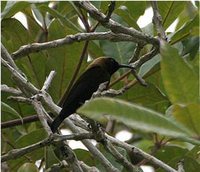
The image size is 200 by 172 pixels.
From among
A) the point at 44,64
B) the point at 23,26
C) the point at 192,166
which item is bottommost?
the point at 192,166

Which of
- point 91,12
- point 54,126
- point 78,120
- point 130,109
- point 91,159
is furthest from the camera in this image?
point 91,159

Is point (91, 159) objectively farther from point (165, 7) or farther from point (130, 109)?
point (130, 109)

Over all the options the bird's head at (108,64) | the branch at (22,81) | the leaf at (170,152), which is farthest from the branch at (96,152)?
the leaf at (170,152)

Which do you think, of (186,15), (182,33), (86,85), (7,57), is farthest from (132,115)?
(186,15)

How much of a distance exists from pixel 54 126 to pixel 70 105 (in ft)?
0.30

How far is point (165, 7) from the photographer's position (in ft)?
7.97

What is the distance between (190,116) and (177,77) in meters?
0.09

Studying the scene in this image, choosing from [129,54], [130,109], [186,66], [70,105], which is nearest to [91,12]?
[70,105]

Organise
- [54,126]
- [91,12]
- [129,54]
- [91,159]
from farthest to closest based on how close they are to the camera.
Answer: [129,54]
[91,159]
[54,126]
[91,12]

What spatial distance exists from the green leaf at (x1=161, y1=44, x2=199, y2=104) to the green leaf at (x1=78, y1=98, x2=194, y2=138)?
12 centimetres

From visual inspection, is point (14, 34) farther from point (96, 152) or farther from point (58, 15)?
point (96, 152)

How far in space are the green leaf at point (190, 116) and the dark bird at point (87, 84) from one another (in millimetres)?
817

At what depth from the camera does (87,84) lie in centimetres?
212

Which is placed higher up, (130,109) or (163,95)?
(130,109)
